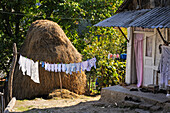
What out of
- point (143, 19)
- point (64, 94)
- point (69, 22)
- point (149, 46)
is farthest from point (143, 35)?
point (69, 22)

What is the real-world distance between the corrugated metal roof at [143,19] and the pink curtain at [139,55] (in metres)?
1.16

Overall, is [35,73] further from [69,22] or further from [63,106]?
[69,22]

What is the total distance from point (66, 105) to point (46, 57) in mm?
2618

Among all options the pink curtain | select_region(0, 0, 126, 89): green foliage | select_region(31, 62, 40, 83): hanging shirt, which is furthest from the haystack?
the pink curtain

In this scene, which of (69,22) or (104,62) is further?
(69,22)

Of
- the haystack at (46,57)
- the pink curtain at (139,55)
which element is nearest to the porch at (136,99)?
the pink curtain at (139,55)

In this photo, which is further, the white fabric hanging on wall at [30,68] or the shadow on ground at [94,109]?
the white fabric hanging on wall at [30,68]

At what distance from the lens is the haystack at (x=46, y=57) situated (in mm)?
12102

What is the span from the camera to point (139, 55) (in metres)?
10.7

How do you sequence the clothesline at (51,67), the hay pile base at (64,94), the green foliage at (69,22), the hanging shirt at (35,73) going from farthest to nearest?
1. the green foliage at (69,22)
2. the hay pile base at (64,94)
3. the hanging shirt at (35,73)
4. the clothesline at (51,67)

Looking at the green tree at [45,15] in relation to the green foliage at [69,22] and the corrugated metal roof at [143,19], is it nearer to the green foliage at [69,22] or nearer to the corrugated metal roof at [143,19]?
the green foliage at [69,22]

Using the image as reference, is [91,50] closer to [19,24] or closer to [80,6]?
[80,6]

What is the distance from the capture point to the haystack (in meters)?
12.1

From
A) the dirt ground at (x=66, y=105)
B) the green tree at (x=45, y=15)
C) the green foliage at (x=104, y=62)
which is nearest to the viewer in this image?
the dirt ground at (x=66, y=105)
